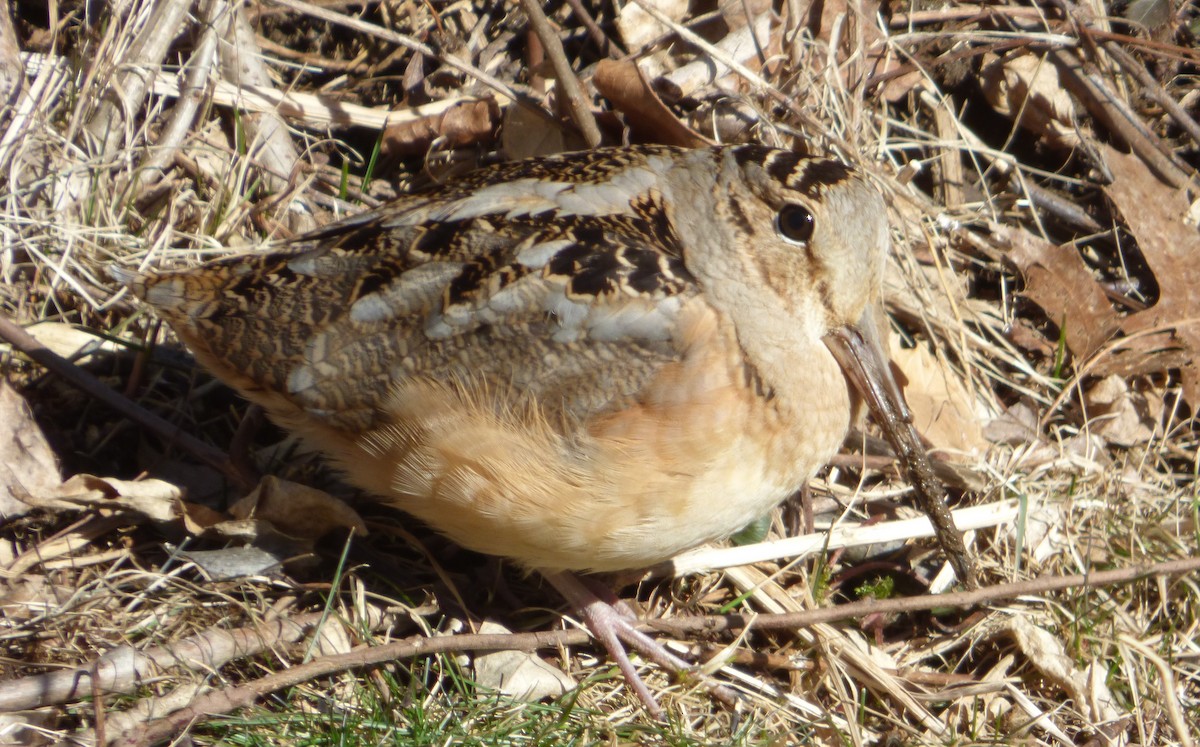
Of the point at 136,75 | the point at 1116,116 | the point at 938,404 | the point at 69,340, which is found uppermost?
the point at 136,75

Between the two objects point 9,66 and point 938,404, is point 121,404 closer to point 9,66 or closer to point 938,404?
point 9,66

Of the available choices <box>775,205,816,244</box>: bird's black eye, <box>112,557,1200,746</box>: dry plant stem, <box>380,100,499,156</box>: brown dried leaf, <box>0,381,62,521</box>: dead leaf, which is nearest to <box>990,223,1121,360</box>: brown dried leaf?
<box>112,557,1200,746</box>: dry plant stem

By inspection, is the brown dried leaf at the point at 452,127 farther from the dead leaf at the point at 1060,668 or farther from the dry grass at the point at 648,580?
the dead leaf at the point at 1060,668

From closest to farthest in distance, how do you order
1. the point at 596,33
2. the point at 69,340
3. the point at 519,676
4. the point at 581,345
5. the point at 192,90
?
the point at 581,345, the point at 519,676, the point at 69,340, the point at 192,90, the point at 596,33

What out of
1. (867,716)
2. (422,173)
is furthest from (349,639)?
(422,173)

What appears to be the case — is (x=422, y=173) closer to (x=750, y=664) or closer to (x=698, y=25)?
(x=698, y=25)

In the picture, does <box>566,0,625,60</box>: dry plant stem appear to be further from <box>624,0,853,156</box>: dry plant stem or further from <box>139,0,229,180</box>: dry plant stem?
<box>139,0,229,180</box>: dry plant stem

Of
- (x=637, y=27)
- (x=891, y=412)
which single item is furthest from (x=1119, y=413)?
(x=637, y=27)
